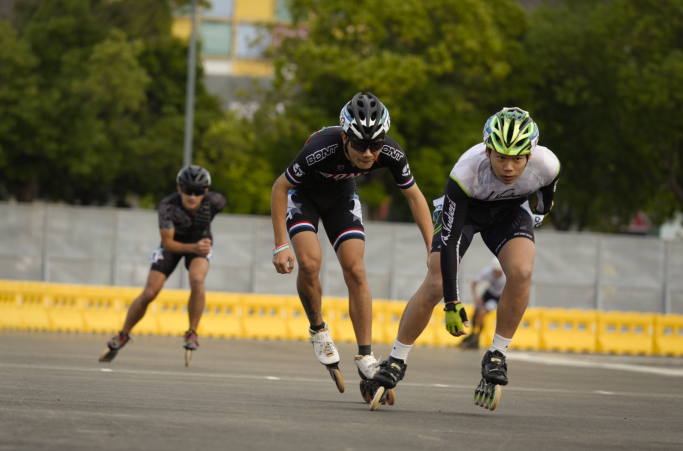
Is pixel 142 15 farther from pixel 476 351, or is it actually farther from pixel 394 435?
pixel 394 435

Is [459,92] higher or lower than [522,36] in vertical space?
lower

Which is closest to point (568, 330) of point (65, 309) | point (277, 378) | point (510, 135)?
point (65, 309)

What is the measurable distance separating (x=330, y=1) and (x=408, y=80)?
4218 mm

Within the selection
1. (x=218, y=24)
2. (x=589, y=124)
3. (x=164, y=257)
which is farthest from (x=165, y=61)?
(x=218, y=24)

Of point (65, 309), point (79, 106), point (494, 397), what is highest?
point (79, 106)

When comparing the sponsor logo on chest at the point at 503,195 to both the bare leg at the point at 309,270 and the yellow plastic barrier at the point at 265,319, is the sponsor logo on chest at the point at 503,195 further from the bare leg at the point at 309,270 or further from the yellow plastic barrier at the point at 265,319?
the yellow plastic barrier at the point at 265,319

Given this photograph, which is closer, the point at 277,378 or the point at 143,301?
the point at 277,378

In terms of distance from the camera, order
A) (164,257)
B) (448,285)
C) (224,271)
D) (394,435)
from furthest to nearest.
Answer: (224,271)
(164,257)
(448,285)
(394,435)

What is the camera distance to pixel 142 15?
40625 mm

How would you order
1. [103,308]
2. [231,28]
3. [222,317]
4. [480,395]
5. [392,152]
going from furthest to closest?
1. [231,28]
2. [222,317]
3. [103,308]
4. [392,152]
5. [480,395]

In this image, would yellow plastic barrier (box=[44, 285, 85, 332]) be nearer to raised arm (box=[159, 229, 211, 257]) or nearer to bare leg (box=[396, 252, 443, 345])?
raised arm (box=[159, 229, 211, 257])

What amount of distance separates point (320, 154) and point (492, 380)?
6.42ft

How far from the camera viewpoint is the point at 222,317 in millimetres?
20156

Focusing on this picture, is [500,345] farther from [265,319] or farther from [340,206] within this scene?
[265,319]
